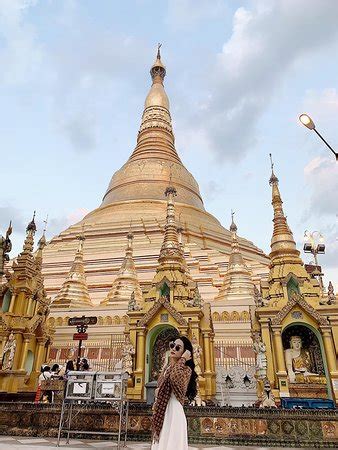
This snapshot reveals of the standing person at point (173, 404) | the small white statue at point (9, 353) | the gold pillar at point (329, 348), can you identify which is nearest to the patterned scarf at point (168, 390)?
the standing person at point (173, 404)

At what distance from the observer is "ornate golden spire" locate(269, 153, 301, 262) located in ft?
48.9

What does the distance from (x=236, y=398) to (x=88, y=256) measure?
16.4m

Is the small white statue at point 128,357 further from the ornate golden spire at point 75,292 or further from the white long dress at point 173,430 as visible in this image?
the ornate golden spire at point 75,292

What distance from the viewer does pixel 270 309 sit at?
492 inches

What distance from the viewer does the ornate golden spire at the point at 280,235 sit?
14.9 meters

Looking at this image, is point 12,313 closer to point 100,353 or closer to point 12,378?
point 12,378

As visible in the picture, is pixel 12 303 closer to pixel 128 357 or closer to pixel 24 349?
pixel 24 349

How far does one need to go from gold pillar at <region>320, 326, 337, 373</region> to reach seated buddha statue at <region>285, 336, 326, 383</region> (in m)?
0.50

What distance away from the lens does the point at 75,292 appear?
2172 cm

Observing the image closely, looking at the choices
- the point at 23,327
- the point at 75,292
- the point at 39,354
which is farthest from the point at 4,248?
the point at 75,292

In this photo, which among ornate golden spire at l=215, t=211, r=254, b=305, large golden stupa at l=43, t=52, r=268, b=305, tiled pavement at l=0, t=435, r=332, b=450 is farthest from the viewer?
large golden stupa at l=43, t=52, r=268, b=305

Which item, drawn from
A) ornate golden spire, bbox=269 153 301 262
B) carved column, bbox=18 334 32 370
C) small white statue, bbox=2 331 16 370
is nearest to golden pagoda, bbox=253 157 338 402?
ornate golden spire, bbox=269 153 301 262

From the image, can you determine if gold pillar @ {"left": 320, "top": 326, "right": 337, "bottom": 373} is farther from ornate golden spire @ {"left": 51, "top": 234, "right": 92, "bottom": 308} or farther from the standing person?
ornate golden spire @ {"left": 51, "top": 234, "right": 92, "bottom": 308}

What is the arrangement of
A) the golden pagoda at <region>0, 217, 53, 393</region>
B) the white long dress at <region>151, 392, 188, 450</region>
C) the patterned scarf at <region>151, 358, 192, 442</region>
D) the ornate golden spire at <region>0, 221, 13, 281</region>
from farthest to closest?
the golden pagoda at <region>0, 217, 53, 393</region>, the ornate golden spire at <region>0, 221, 13, 281</region>, the patterned scarf at <region>151, 358, 192, 442</region>, the white long dress at <region>151, 392, 188, 450</region>
